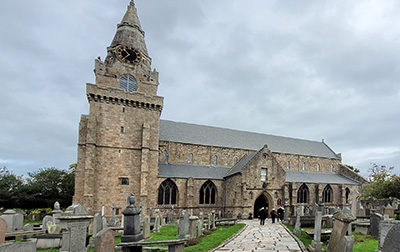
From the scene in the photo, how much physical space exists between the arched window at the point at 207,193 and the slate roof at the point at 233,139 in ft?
19.4

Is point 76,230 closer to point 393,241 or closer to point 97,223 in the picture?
point 97,223

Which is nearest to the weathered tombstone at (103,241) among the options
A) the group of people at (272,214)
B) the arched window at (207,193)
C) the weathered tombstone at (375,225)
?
the weathered tombstone at (375,225)

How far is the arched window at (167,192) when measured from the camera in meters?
26.4

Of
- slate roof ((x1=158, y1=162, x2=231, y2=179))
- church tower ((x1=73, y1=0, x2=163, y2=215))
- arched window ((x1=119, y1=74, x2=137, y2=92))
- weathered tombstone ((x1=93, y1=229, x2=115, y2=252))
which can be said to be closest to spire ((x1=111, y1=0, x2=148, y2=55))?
church tower ((x1=73, y1=0, x2=163, y2=215))

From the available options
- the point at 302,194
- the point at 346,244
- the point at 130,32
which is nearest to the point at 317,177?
the point at 302,194

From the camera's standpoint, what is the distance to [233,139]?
3584 cm

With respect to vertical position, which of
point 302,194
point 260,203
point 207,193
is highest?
point 207,193

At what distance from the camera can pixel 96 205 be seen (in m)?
23.6

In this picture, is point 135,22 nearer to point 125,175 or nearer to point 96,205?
point 125,175

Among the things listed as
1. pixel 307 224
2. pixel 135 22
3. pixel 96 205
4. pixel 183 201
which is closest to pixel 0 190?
pixel 96 205

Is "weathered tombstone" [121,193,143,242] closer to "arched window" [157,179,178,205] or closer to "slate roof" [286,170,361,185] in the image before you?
"arched window" [157,179,178,205]

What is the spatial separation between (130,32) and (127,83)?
6642mm

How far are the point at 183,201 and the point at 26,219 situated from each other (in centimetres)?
2034

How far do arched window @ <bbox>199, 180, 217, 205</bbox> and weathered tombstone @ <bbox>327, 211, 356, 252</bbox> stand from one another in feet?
68.5
